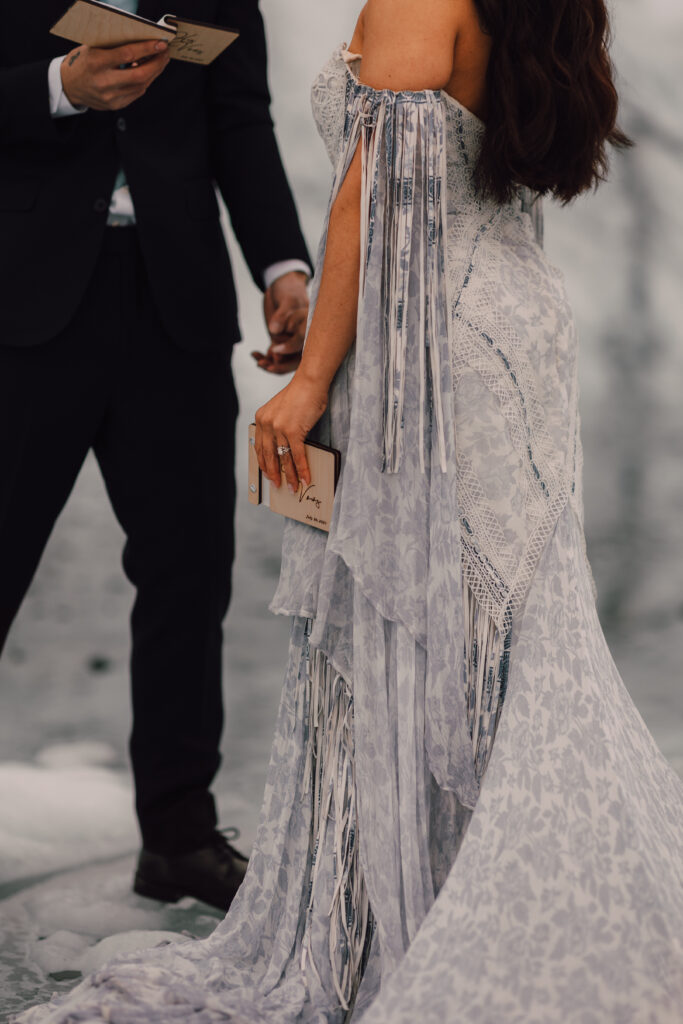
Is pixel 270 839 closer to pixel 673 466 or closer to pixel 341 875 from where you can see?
pixel 341 875

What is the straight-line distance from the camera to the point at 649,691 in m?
2.95

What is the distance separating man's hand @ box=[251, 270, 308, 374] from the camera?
2.02 meters

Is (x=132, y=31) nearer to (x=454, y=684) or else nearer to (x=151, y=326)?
(x=151, y=326)

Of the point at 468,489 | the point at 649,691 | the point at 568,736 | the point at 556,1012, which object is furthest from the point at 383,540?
the point at 649,691

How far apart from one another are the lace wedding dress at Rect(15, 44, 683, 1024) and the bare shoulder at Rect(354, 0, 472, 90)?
2 cm

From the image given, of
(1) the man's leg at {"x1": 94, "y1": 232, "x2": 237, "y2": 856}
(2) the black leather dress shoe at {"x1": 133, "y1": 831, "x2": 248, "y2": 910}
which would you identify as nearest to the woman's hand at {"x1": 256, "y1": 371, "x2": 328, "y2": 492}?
(1) the man's leg at {"x1": 94, "y1": 232, "x2": 237, "y2": 856}

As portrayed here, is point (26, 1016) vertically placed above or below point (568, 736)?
below

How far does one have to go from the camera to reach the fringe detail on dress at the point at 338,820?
5.31 ft

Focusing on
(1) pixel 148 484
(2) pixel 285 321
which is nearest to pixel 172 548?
(1) pixel 148 484

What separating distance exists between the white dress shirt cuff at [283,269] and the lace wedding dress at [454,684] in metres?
0.51

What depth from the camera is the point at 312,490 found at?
159 centimetres

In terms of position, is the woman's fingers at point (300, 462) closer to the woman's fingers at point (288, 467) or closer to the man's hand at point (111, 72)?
the woman's fingers at point (288, 467)

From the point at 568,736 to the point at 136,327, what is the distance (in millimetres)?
962

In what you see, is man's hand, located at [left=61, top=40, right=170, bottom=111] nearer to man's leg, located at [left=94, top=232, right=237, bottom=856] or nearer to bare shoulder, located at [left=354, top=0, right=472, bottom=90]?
man's leg, located at [left=94, top=232, right=237, bottom=856]
